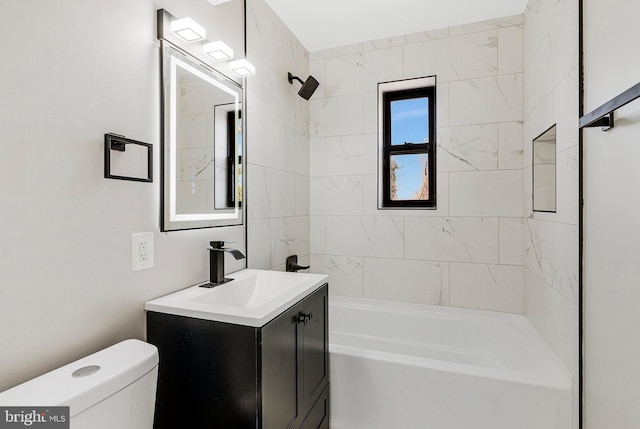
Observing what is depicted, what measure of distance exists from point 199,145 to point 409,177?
1.78m

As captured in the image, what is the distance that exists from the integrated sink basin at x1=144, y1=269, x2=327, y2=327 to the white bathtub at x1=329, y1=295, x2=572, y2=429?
1.88 feet

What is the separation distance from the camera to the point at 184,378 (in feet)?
3.76

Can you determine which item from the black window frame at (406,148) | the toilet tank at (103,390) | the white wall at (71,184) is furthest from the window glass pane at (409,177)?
the toilet tank at (103,390)

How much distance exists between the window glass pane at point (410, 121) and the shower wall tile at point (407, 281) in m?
1.03

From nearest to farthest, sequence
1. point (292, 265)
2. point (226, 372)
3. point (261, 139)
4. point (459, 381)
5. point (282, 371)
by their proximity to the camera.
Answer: point (226, 372) → point (282, 371) → point (459, 381) → point (261, 139) → point (292, 265)

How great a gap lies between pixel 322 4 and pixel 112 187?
6.00ft

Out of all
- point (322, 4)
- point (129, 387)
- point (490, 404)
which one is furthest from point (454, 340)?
point (322, 4)

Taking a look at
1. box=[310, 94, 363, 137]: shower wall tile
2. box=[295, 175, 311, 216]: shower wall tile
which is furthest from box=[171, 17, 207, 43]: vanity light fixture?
box=[310, 94, 363, 137]: shower wall tile

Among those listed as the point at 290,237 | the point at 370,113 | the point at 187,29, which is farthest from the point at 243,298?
the point at 370,113

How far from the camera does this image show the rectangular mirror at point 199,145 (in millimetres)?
1348

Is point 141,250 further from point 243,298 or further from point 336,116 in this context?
point 336,116

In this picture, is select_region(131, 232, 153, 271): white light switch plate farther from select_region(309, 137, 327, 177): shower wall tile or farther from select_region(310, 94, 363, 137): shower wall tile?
select_region(310, 94, 363, 137): shower wall tile

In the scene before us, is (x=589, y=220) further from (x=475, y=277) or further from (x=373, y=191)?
(x=373, y=191)

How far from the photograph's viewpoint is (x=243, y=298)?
5.16 feet
